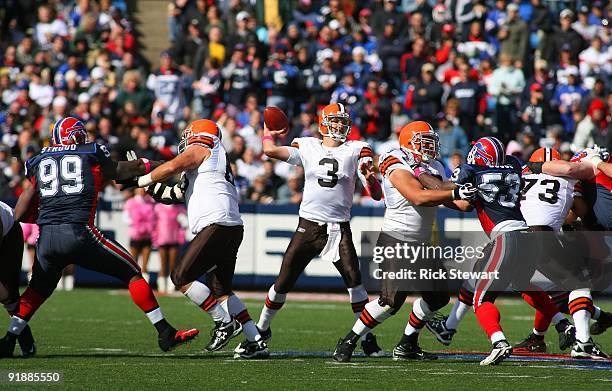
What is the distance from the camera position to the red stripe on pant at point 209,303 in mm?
9526

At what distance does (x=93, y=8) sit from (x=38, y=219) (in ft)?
44.1

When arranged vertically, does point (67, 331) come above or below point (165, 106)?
below

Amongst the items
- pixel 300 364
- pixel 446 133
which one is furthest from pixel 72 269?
pixel 300 364

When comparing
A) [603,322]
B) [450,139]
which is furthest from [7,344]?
[450,139]

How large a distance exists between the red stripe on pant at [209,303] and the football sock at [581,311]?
294 cm

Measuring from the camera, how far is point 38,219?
9.50m

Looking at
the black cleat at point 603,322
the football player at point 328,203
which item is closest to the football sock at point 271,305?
the football player at point 328,203

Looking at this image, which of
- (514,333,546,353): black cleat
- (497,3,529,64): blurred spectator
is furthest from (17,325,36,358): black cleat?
(497,3,529,64): blurred spectator

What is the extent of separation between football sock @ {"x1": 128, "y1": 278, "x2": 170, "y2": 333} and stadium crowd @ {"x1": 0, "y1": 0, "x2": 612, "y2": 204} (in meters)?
8.24

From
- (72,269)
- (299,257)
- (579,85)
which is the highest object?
(579,85)

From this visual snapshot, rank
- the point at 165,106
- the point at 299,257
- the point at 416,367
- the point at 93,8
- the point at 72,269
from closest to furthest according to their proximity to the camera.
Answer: the point at 416,367 → the point at 299,257 → the point at 72,269 → the point at 165,106 → the point at 93,8

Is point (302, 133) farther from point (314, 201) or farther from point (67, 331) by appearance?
point (314, 201)

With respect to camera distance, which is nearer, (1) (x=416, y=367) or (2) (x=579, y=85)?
(1) (x=416, y=367)

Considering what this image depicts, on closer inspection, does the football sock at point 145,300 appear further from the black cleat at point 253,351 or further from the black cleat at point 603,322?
the black cleat at point 603,322
